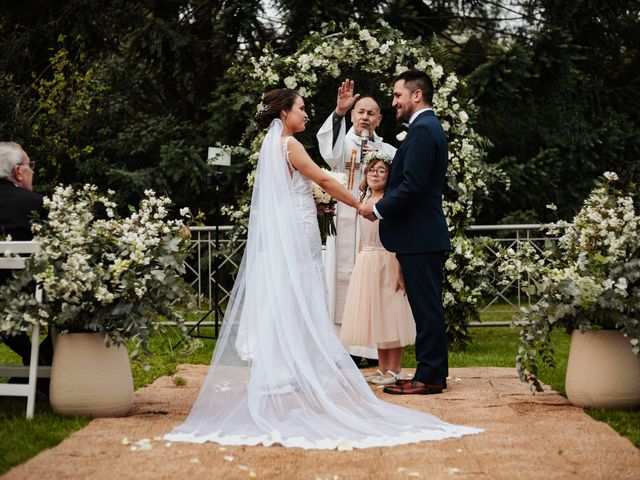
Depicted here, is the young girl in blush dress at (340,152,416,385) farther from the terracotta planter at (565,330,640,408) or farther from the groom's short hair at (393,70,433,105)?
the terracotta planter at (565,330,640,408)

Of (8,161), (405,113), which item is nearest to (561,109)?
(405,113)

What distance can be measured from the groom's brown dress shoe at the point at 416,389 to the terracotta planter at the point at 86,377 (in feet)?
6.16

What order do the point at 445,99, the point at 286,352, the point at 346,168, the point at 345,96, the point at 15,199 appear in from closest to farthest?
1. the point at 286,352
2. the point at 15,199
3. the point at 345,96
4. the point at 346,168
5. the point at 445,99

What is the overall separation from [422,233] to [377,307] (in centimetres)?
67

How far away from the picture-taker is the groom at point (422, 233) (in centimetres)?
605

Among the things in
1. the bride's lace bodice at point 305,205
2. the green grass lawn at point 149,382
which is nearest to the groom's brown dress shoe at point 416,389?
the green grass lawn at point 149,382

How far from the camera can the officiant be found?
24.1 ft

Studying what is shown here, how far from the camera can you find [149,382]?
6.62 metres

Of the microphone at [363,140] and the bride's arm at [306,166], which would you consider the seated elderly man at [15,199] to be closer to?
the bride's arm at [306,166]

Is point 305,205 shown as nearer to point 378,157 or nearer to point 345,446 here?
point 378,157

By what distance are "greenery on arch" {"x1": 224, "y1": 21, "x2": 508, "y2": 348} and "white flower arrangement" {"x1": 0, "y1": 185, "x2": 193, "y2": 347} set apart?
3105mm

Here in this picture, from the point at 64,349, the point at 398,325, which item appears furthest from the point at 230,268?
the point at 64,349

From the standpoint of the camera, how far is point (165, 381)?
21.7 feet

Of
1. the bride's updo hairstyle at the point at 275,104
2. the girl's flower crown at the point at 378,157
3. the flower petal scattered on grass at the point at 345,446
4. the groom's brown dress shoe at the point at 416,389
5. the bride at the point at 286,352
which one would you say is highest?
the bride's updo hairstyle at the point at 275,104
